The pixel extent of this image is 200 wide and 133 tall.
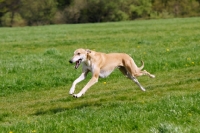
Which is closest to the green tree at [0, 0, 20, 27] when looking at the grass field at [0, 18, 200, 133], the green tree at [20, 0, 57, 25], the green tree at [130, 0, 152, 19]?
the green tree at [20, 0, 57, 25]

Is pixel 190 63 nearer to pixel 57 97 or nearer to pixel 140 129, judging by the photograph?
pixel 57 97

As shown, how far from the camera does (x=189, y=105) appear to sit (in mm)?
8000

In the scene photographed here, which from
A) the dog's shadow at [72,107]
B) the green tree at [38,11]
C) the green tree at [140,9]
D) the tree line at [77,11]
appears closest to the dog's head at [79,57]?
the dog's shadow at [72,107]

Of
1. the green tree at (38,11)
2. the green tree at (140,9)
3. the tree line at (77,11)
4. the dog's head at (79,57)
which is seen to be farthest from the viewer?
the green tree at (140,9)

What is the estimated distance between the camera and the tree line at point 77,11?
76.4 m

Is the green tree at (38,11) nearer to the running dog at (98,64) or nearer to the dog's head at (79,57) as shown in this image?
the running dog at (98,64)

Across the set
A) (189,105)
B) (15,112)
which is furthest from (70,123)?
(15,112)

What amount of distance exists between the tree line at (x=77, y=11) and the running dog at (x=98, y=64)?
214ft

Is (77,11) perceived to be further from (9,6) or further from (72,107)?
(72,107)

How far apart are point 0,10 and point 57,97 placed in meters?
69.1

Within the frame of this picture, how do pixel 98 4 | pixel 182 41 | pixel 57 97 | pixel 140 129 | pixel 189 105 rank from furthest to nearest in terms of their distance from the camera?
1. pixel 98 4
2. pixel 182 41
3. pixel 57 97
4. pixel 189 105
5. pixel 140 129

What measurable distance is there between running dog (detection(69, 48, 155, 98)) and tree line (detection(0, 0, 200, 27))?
65.4 m

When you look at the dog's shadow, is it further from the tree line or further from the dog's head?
the tree line

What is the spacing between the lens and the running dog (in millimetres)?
9523
